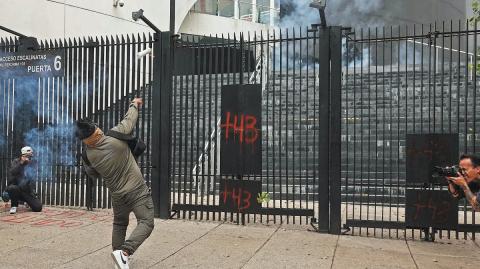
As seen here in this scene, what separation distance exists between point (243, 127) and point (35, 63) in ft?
13.8

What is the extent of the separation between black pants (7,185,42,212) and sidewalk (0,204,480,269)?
57cm

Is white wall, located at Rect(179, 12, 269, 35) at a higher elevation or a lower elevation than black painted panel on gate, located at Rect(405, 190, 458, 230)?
higher

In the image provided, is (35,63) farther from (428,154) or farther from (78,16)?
(78,16)

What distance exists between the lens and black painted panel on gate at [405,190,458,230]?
22.6 feet

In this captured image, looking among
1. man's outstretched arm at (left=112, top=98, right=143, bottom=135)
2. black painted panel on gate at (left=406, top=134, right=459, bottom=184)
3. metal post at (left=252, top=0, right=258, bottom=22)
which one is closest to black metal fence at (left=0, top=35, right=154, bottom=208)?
man's outstretched arm at (left=112, top=98, right=143, bottom=135)

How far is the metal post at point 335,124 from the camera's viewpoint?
7.25m

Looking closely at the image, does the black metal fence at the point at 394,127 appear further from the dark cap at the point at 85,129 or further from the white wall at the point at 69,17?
the white wall at the point at 69,17

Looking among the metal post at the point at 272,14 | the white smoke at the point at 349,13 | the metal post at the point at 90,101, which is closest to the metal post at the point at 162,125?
the metal post at the point at 90,101

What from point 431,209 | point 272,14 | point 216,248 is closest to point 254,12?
point 272,14

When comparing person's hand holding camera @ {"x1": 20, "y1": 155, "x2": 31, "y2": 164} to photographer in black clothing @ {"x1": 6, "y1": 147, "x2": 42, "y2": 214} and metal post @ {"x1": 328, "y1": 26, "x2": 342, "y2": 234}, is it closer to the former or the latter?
photographer in black clothing @ {"x1": 6, "y1": 147, "x2": 42, "y2": 214}

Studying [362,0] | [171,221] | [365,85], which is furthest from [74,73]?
[362,0]

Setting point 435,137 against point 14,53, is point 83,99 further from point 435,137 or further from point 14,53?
point 435,137

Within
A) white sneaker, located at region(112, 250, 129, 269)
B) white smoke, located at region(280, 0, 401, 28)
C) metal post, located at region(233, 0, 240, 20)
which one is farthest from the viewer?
white smoke, located at region(280, 0, 401, 28)

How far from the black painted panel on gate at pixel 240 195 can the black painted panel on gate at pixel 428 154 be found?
2.25 m
